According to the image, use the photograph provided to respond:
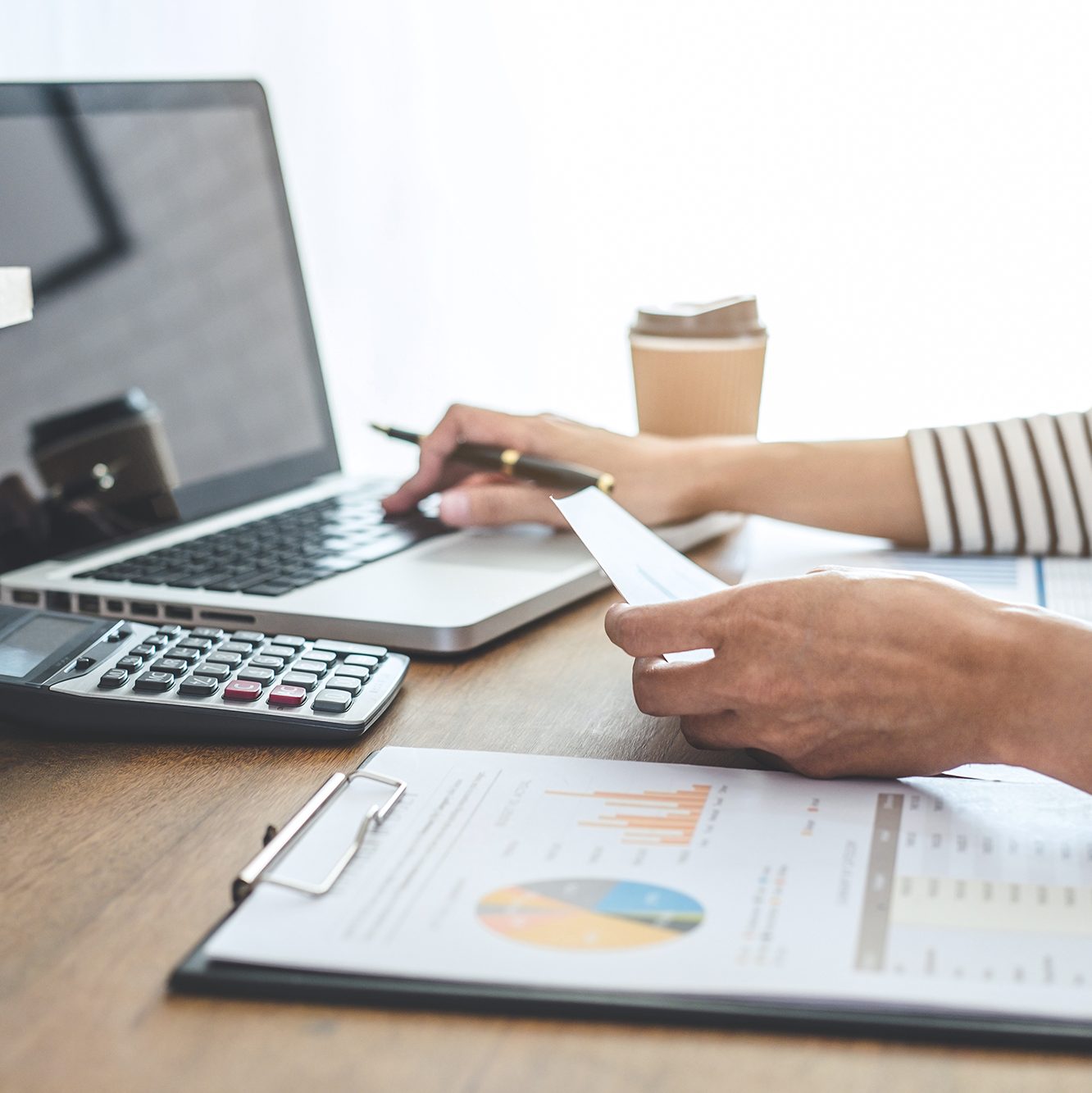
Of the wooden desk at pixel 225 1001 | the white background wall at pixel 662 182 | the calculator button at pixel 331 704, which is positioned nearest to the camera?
the wooden desk at pixel 225 1001

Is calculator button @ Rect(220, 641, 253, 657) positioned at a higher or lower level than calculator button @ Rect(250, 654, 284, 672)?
higher

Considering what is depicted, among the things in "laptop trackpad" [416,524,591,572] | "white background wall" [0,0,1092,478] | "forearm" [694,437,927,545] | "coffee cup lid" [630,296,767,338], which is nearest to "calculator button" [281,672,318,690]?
"laptop trackpad" [416,524,591,572]

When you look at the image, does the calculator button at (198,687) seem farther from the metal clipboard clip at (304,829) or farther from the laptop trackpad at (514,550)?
the laptop trackpad at (514,550)

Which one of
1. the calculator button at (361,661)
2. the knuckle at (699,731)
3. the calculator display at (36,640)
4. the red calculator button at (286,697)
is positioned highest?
the calculator display at (36,640)

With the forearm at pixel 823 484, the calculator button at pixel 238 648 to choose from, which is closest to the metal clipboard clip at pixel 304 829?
the calculator button at pixel 238 648

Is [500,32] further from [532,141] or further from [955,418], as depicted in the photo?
[955,418]

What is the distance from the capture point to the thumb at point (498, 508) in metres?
Answer: 0.88

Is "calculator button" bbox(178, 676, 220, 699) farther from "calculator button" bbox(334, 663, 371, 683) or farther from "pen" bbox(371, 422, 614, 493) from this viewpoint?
"pen" bbox(371, 422, 614, 493)

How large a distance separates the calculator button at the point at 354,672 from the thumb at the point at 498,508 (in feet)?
0.96

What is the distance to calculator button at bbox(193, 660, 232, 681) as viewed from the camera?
58 cm

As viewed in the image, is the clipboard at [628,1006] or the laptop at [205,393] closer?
the clipboard at [628,1006]

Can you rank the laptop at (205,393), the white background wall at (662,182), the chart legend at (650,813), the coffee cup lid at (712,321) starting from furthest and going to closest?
1. the white background wall at (662,182)
2. the coffee cup lid at (712,321)
3. the laptop at (205,393)
4. the chart legend at (650,813)

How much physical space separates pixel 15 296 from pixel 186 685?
359 mm

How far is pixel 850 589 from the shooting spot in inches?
20.8
